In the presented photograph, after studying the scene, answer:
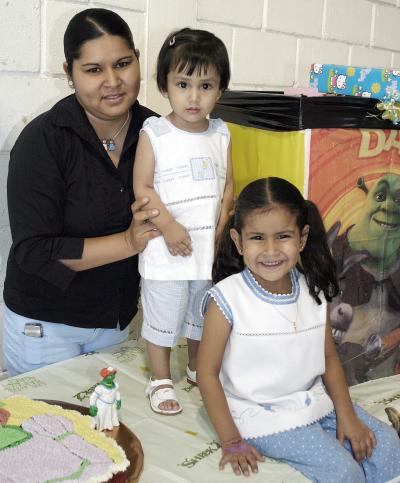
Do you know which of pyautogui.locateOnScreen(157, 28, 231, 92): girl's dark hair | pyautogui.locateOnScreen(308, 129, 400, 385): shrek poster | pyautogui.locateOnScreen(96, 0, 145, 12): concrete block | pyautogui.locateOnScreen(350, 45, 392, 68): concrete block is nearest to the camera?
pyautogui.locateOnScreen(157, 28, 231, 92): girl's dark hair

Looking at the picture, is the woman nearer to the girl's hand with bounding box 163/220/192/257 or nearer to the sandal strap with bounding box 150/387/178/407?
the girl's hand with bounding box 163/220/192/257

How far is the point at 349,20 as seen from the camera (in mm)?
2902

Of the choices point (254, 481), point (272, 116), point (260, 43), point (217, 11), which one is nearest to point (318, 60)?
point (260, 43)

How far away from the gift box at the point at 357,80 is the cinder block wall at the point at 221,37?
0.84ft

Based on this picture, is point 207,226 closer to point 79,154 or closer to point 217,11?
point 79,154

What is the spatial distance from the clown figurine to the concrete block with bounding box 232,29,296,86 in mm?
1422

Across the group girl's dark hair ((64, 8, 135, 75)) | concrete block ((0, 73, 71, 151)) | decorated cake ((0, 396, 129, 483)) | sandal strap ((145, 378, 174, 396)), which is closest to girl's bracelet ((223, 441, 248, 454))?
decorated cake ((0, 396, 129, 483))

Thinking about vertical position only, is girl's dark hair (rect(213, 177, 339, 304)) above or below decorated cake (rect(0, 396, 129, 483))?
above

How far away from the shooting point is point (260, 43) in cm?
253

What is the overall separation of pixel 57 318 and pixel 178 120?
1.90 ft

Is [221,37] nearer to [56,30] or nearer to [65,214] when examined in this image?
[56,30]

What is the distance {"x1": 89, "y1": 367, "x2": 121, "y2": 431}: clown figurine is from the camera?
4.51 feet

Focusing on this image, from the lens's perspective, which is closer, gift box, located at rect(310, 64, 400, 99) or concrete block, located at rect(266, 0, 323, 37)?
gift box, located at rect(310, 64, 400, 99)

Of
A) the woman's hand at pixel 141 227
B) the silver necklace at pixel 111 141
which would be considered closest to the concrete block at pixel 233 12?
the silver necklace at pixel 111 141
